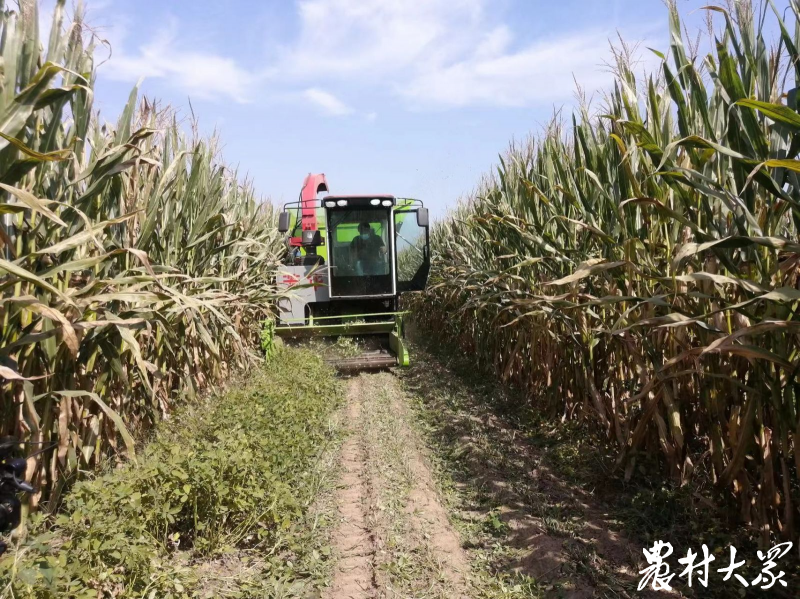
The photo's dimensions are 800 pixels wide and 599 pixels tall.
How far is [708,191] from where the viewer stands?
89.3 inches

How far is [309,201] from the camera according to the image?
9766 mm

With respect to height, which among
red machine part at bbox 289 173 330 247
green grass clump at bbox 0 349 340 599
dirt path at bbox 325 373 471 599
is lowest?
dirt path at bbox 325 373 471 599

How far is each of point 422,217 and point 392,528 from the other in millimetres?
5744

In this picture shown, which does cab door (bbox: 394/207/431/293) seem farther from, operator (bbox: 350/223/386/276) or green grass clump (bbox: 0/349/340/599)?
green grass clump (bbox: 0/349/340/599)

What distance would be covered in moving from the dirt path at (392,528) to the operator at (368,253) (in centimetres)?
412

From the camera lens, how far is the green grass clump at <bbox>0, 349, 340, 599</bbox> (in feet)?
7.29

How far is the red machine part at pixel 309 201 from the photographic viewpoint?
32.8 ft

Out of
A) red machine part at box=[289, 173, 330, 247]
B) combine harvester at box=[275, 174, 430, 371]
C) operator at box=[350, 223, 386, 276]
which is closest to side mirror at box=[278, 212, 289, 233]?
combine harvester at box=[275, 174, 430, 371]

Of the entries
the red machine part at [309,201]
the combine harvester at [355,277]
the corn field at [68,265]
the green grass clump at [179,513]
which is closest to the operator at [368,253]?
the combine harvester at [355,277]

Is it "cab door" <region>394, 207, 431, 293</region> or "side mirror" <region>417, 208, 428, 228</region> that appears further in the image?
"cab door" <region>394, 207, 431, 293</region>

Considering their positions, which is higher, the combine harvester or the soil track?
the combine harvester

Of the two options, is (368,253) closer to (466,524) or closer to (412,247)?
(412,247)

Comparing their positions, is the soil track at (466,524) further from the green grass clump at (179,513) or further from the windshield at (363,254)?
the windshield at (363,254)

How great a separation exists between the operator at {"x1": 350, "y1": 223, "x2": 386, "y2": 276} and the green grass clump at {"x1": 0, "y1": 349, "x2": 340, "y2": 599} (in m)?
4.60
